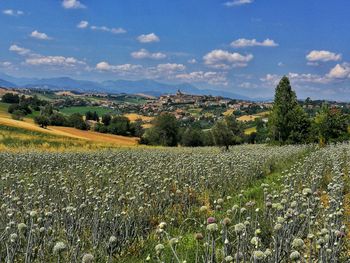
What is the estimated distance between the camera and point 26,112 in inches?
5074

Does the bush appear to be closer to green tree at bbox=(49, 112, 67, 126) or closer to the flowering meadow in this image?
green tree at bbox=(49, 112, 67, 126)

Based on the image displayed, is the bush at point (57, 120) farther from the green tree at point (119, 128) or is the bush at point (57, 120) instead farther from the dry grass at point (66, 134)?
the dry grass at point (66, 134)

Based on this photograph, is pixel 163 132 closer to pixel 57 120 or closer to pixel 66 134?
pixel 66 134

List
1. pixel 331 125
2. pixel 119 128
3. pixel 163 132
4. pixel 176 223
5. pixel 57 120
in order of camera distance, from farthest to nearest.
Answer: pixel 119 128 → pixel 57 120 → pixel 163 132 → pixel 331 125 → pixel 176 223

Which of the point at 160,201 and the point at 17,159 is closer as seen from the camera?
the point at 160,201

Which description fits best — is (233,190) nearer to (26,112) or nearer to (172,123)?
(172,123)

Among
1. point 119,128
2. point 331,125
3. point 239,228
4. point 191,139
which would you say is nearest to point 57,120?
point 119,128

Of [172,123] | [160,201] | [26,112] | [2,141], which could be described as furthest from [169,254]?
[26,112]

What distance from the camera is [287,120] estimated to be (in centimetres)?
7388

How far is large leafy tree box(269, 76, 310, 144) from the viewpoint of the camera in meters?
73.4

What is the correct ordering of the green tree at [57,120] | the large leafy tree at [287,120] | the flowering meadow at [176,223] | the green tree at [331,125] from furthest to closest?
the green tree at [57,120] → the large leafy tree at [287,120] → the green tree at [331,125] → the flowering meadow at [176,223]

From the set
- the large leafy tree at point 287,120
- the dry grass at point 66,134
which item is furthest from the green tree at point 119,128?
the large leafy tree at point 287,120

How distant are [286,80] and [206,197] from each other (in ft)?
226

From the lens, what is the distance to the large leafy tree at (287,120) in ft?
241
